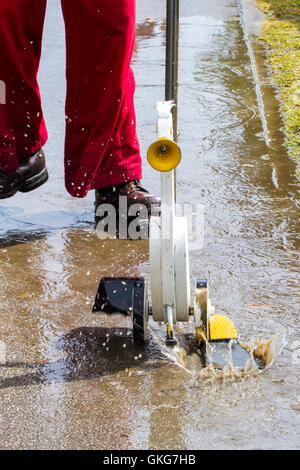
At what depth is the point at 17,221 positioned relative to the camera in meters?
3.31

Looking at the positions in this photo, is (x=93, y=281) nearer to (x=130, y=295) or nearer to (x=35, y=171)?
(x=130, y=295)

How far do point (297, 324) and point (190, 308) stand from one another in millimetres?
418

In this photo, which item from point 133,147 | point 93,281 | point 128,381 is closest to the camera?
point 128,381

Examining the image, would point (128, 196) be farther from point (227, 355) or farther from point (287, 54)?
point (287, 54)

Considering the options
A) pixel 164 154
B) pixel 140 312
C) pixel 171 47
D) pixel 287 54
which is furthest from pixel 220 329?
pixel 287 54

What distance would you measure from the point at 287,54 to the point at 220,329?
408 centimetres

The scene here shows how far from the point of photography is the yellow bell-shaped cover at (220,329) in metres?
2.29

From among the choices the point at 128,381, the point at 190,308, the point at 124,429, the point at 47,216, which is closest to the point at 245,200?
the point at 47,216

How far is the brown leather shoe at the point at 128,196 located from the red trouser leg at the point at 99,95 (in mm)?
40

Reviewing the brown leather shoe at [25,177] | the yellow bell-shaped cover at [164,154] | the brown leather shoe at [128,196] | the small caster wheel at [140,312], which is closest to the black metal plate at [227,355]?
the small caster wheel at [140,312]

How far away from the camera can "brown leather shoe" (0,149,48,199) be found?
3.19 metres

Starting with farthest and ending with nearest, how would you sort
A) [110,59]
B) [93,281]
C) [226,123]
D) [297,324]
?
[226,123], [110,59], [93,281], [297,324]

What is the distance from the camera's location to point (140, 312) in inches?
86.6

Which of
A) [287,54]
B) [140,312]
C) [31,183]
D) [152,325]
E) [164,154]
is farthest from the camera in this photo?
[287,54]
